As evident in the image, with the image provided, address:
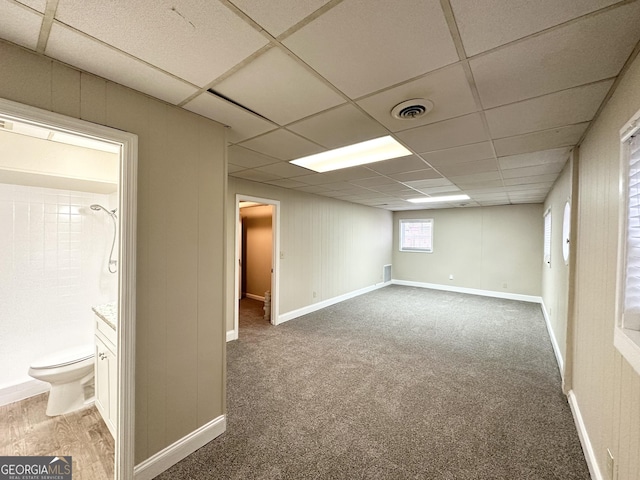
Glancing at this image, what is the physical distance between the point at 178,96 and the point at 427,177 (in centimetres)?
309

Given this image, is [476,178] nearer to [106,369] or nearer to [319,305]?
[319,305]

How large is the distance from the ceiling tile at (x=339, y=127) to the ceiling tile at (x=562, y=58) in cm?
72

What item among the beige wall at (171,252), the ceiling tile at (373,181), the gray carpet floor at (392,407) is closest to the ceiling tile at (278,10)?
the beige wall at (171,252)

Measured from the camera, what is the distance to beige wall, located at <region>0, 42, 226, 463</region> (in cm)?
149

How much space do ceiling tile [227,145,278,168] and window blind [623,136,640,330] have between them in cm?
261

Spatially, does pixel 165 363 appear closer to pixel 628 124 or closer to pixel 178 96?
pixel 178 96

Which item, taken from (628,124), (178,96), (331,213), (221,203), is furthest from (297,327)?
(628,124)

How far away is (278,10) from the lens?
975 millimetres

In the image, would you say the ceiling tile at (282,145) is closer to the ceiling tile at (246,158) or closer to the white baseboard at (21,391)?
the ceiling tile at (246,158)

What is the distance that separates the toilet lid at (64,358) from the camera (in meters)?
2.16

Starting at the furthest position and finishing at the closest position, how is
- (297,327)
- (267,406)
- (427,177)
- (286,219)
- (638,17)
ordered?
1. (286,219)
2. (297,327)
3. (427,177)
4. (267,406)
5. (638,17)

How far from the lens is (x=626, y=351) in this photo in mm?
1188

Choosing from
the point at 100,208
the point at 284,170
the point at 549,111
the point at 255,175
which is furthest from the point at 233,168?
the point at 549,111

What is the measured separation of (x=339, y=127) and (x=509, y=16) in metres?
1.19
